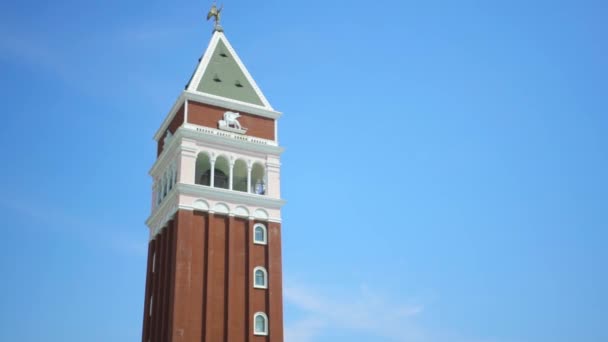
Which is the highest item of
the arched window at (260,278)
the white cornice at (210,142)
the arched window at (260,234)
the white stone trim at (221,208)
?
the white cornice at (210,142)

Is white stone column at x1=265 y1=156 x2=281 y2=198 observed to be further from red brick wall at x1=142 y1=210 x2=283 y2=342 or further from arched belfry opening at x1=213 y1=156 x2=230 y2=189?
arched belfry opening at x1=213 y1=156 x2=230 y2=189

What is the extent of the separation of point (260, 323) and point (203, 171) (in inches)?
455

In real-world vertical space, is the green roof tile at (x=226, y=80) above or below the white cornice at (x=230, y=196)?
above

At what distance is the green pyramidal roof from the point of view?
44188 mm

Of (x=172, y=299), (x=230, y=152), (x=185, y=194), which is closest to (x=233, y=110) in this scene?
(x=230, y=152)

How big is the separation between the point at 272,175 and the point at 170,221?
707 centimetres

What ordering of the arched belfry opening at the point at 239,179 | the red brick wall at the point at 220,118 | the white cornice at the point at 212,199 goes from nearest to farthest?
the white cornice at the point at 212,199 < the red brick wall at the point at 220,118 < the arched belfry opening at the point at 239,179

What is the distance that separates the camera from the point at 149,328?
40.9 meters

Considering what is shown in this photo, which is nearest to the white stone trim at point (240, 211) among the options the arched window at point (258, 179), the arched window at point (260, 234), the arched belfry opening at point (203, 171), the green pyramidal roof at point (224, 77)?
the arched window at point (260, 234)

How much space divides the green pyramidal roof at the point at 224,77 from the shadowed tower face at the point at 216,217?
87 millimetres

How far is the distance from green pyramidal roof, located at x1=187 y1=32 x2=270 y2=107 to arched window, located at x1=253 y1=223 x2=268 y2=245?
8932 mm

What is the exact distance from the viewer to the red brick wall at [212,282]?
3656cm

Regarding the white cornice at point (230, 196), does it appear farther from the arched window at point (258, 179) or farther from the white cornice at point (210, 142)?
the white cornice at point (210, 142)

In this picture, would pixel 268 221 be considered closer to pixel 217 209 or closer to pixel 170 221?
pixel 217 209
